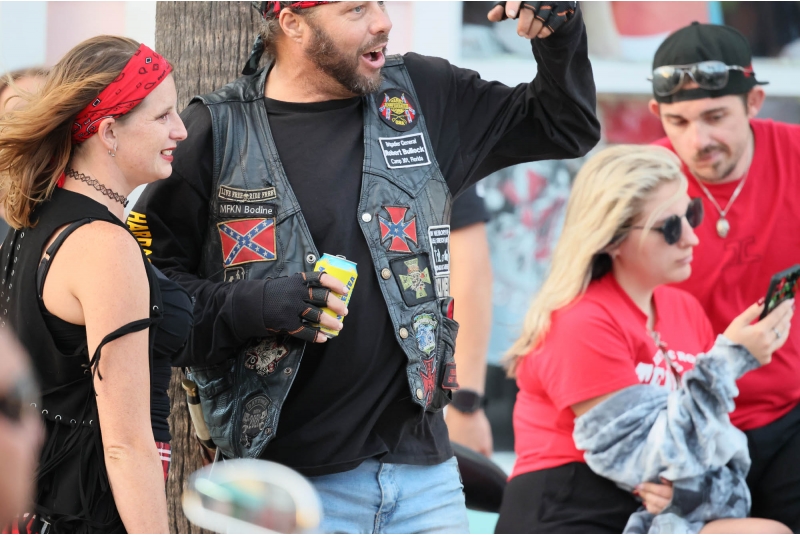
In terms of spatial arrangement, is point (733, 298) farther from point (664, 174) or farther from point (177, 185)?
point (177, 185)

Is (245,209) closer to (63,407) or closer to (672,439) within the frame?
(63,407)

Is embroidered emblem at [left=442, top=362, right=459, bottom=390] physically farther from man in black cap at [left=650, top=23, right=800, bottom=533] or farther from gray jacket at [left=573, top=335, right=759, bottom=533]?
man in black cap at [left=650, top=23, right=800, bottom=533]

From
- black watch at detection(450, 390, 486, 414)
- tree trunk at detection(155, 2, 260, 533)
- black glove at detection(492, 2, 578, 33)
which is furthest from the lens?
black watch at detection(450, 390, 486, 414)

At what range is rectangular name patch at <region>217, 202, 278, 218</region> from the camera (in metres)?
2.92

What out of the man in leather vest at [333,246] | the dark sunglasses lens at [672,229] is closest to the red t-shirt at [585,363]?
the dark sunglasses lens at [672,229]

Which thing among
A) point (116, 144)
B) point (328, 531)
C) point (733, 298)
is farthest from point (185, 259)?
point (733, 298)

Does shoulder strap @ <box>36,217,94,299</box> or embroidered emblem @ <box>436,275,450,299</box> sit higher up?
shoulder strap @ <box>36,217,94,299</box>

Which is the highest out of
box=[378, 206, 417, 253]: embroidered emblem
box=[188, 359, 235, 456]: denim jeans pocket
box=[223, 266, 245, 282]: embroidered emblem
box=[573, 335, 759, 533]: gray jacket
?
box=[378, 206, 417, 253]: embroidered emblem

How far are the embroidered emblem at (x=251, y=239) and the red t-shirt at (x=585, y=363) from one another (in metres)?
1.31

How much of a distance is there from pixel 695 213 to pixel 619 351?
2.37ft

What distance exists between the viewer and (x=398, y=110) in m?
3.11

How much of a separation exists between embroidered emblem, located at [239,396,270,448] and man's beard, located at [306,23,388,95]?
36.5 inches

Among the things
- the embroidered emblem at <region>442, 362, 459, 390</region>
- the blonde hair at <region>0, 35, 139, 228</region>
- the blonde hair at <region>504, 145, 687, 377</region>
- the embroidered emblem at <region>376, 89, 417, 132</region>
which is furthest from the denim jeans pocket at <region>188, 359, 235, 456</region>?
the blonde hair at <region>504, 145, 687, 377</region>

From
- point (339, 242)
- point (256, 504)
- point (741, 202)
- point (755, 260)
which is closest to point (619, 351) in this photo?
point (755, 260)
